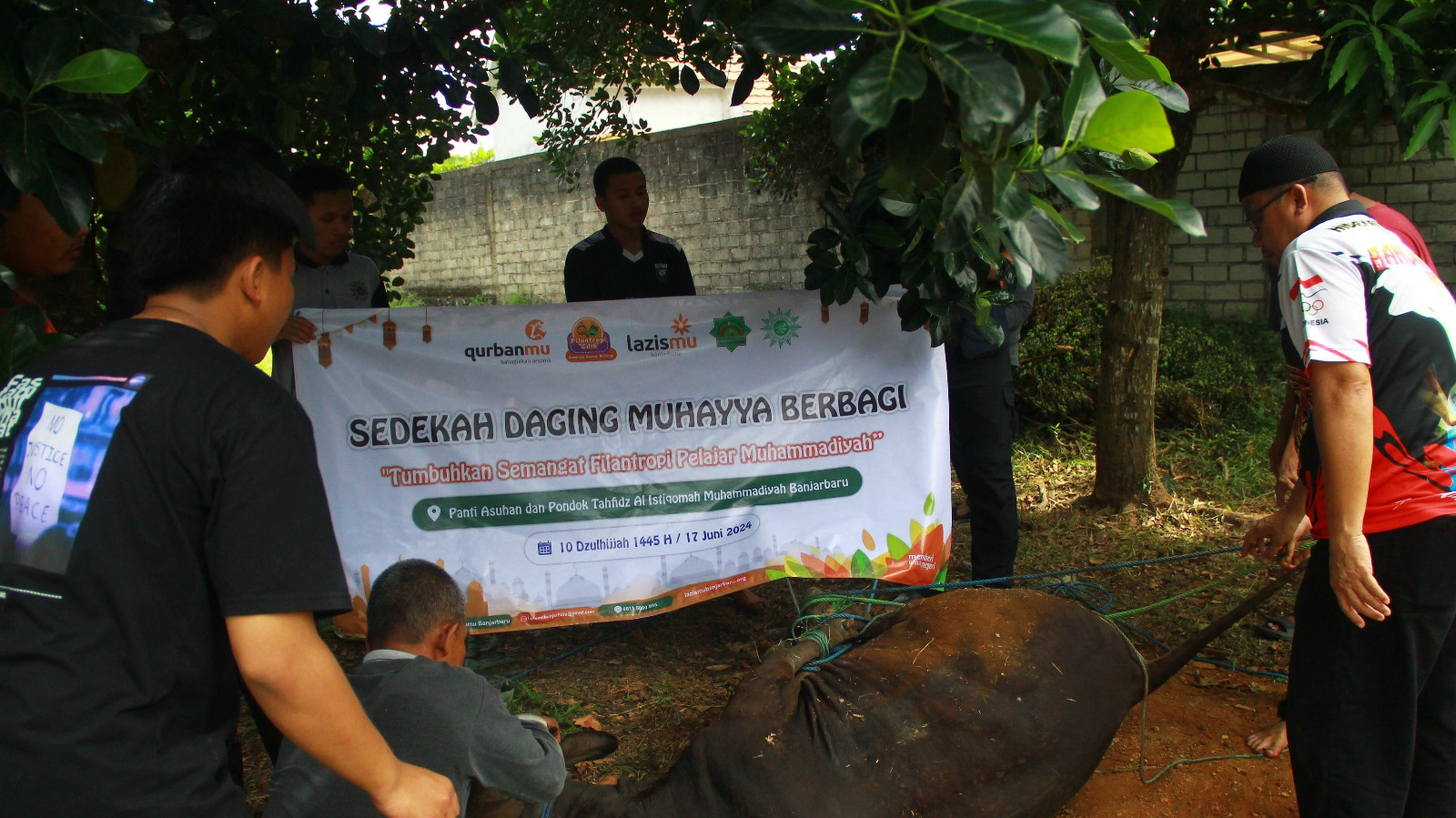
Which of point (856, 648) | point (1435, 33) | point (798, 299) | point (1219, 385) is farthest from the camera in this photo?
point (1219, 385)

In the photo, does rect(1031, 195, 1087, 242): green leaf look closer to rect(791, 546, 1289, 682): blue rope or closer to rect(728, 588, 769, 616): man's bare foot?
rect(791, 546, 1289, 682): blue rope

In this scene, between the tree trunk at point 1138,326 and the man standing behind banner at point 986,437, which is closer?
the man standing behind banner at point 986,437

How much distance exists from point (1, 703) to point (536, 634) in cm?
313

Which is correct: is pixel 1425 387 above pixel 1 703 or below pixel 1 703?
above

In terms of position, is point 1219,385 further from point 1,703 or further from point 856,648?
point 1,703

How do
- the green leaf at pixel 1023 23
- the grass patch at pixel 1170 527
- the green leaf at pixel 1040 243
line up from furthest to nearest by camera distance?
the grass patch at pixel 1170 527
the green leaf at pixel 1040 243
the green leaf at pixel 1023 23

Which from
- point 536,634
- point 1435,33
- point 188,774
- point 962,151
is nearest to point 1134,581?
point 1435,33

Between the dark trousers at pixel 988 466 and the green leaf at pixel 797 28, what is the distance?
2866 millimetres

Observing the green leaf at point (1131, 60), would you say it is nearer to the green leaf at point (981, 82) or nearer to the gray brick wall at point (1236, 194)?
the green leaf at point (981, 82)

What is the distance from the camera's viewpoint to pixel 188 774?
1.44m

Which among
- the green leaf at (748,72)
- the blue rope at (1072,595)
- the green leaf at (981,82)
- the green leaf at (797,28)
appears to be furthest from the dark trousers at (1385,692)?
the green leaf at (748,72)

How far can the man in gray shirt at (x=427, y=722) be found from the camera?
188 centimetres

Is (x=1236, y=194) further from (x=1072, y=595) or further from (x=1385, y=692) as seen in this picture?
(x=1385, y=692)

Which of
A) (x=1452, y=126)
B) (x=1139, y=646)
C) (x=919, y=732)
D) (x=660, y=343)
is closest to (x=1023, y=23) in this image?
(x=919, y=732)
